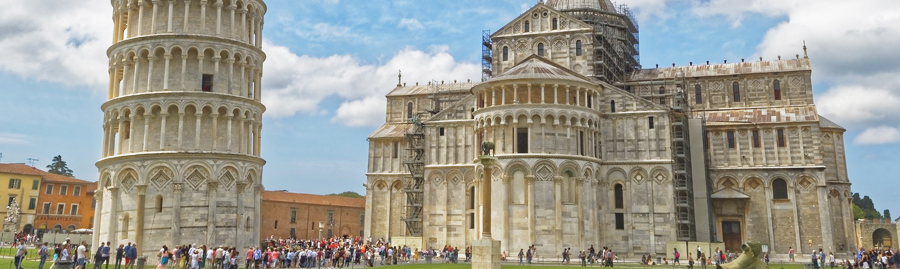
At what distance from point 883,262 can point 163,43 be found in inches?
1354

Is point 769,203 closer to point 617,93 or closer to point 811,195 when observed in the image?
point 811,195

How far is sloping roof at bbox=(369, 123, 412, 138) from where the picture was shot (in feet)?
184

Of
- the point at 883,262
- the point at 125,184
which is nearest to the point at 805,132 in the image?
the point at 883,262

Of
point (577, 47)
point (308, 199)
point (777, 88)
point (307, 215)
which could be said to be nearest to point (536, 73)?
point (577, 47)

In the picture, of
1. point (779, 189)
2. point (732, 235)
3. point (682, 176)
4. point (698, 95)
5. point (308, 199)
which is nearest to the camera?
point (682, 176)

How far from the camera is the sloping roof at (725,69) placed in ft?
169

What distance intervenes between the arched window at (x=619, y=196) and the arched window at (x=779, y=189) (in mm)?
11366

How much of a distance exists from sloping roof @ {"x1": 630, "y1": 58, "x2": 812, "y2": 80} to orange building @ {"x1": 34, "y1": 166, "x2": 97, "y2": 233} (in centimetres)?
5550

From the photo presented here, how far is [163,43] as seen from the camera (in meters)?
32.2

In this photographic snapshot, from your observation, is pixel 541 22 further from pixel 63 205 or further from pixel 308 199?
pixel 63 205

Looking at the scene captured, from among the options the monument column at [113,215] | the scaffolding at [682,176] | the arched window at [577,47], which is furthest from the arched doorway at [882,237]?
the monument column at [113,215]

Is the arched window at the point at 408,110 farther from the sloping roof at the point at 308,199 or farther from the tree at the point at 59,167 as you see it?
the tree at the point at 59,167

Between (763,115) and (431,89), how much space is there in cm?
2727

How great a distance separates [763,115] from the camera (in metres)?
48.6
